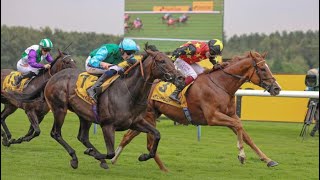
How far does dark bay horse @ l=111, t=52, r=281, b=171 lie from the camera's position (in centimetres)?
878

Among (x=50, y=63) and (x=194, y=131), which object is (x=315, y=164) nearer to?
(x=50, y=63)

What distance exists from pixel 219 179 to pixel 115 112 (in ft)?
4.73

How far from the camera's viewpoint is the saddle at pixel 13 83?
36.5 feet

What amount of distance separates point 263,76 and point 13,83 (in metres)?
4.72

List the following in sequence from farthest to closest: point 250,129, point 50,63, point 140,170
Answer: point 250,129
point 50,63
point 140,170

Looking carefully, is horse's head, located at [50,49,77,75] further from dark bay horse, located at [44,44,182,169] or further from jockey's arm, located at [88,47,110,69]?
dark bay horse, located at [44,44,182,169]

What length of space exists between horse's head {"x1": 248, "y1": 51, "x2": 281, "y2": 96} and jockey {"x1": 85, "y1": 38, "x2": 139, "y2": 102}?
1643 mm

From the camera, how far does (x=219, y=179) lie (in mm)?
7867

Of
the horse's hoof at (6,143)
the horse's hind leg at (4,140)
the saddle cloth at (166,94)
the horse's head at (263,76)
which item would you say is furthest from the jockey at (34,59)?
the horse's head at (263,76)

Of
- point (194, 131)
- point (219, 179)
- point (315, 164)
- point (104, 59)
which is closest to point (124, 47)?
point (104, 59)

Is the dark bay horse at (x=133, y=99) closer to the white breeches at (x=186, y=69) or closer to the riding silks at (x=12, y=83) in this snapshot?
the white breeches at (x=186, y=69)

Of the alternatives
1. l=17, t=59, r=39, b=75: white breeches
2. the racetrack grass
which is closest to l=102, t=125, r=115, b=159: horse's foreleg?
the racetrack grass

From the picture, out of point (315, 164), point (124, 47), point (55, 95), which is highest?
point (124, 47)

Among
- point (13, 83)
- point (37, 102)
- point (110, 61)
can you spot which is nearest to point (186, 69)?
point (110, 61)
